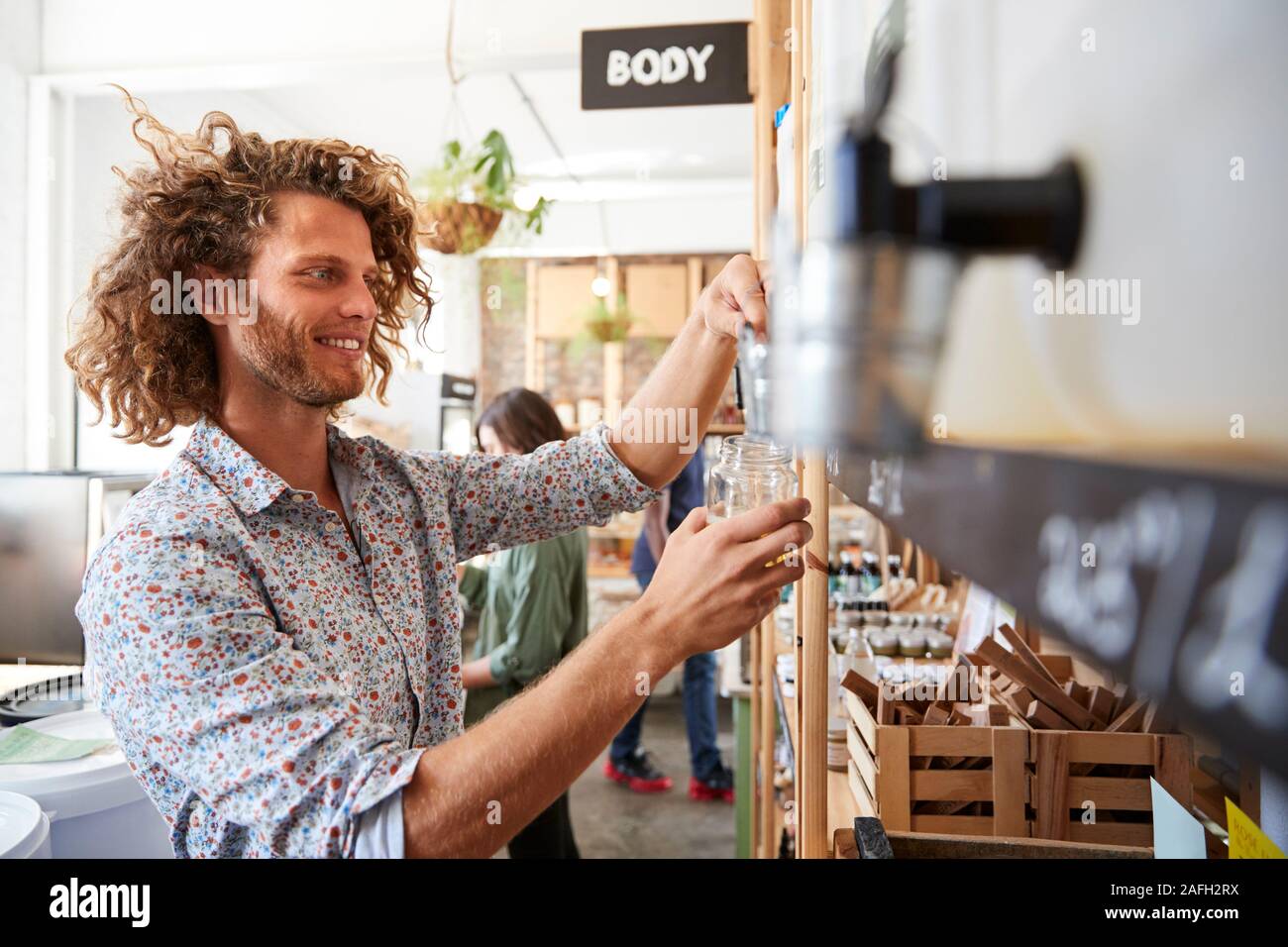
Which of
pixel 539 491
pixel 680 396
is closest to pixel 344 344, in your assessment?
pixel 539 491

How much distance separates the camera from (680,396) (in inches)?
45.6

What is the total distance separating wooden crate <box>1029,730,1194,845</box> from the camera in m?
0.98

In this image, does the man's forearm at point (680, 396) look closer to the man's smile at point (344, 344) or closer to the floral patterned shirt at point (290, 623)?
the floral patterned shirt at point (290, 623)

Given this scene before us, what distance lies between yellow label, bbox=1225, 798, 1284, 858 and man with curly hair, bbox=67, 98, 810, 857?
17.5 inches

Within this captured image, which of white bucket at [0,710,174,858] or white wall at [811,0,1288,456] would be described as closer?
white wall at [811,0,1288,456]

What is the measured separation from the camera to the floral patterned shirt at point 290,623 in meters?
0.74

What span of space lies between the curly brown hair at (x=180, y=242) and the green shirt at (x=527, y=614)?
1354mm

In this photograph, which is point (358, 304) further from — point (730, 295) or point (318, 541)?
point (730, 295)

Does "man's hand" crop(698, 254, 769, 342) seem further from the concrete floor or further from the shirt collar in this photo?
the concrete floor

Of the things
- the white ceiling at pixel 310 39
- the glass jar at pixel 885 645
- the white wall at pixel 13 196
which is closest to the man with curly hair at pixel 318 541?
the glass jar at pixel 885 645

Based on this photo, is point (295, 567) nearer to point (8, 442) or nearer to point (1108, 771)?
point (1108, 771)

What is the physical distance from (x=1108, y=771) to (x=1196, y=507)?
954 mm

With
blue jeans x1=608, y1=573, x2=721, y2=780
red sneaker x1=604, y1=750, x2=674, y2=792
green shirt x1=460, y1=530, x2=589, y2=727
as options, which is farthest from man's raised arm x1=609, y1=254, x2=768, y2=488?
red sneaker x1=604, y1=750, x2=674, y2=792
